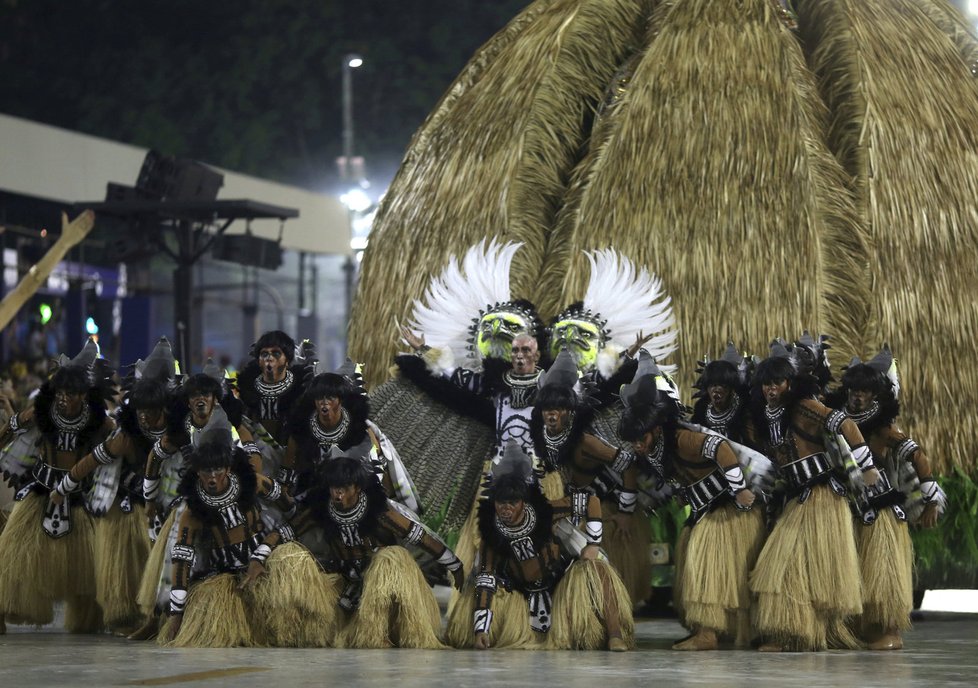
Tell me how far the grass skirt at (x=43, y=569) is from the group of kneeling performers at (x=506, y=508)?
1 cm

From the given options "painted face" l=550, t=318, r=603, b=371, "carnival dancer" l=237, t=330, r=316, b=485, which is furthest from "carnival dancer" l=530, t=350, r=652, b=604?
"carnival dancer" l=237, t=330, r=316, b=485

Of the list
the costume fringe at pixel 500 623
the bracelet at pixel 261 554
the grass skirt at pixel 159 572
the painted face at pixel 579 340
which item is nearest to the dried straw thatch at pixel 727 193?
the painted face at pixel 579 340

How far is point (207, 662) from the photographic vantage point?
7078mm

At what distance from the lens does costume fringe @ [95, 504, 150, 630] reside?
8.74 metres

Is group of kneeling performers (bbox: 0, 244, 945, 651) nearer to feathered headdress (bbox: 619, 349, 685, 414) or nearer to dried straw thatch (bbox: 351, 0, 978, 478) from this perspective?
feathered headdress (bbox: 619, 349, 685, 414)

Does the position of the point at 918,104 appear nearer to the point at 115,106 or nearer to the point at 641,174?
the point at 641,174

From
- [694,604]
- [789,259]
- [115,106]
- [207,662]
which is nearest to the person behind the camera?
[207,662]

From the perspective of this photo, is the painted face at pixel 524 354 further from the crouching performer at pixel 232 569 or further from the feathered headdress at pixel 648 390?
the crouching performer at pixel 232 569

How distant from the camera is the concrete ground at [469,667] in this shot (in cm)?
636

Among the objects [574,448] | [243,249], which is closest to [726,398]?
[574,448]

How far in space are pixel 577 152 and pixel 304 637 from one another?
378 cm

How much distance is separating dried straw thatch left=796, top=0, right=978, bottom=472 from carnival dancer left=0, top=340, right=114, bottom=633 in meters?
3.97

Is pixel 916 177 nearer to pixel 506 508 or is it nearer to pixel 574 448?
pixel 574 448

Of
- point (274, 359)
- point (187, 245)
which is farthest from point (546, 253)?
point (187, 245)
